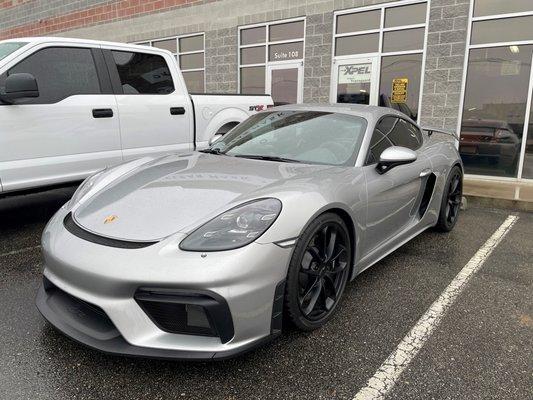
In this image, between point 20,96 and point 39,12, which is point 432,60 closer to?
point 20,96

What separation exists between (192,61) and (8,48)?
25.9ft

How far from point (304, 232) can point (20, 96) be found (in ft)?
10.2

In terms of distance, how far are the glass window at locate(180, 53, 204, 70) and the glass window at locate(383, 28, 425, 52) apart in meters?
5.13

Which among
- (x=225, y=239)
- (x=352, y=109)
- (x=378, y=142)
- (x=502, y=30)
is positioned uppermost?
(x=502, y=30)

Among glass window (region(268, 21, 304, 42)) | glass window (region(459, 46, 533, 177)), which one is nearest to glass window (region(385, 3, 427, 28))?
glass window (region(459, 46, 533, 177))

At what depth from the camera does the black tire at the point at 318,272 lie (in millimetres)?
2421

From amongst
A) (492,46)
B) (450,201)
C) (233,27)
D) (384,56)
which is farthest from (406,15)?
(450,201)

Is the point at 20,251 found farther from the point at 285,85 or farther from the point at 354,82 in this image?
the point at 285,85

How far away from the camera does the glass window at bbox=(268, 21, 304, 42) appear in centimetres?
997

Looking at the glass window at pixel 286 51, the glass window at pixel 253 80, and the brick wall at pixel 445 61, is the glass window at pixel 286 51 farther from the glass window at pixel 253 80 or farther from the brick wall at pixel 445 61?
the brick wall at pixel 445 61

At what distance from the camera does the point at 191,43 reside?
38.9 feet

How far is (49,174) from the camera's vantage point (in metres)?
4.48

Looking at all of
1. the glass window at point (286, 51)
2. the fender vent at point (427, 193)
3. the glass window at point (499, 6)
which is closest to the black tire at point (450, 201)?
the fender vent at point (427, 193)

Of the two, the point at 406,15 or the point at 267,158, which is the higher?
the point at 406,15
